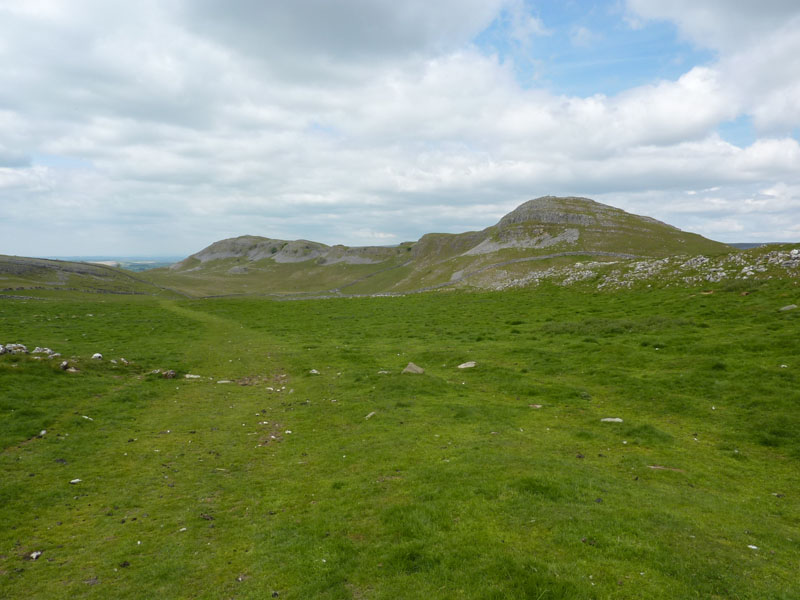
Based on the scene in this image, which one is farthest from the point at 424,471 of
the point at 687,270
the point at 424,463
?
the point at 687,270

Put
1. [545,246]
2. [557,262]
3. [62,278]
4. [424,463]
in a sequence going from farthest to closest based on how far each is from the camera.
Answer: [62,278] → [545,246] → [557,262] → [424,463]

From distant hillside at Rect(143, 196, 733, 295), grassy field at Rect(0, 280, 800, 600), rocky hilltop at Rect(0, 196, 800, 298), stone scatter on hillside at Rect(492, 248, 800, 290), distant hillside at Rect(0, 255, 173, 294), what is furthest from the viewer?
distant hillside at Rect(0, 255, 173, 294)

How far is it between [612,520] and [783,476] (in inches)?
311

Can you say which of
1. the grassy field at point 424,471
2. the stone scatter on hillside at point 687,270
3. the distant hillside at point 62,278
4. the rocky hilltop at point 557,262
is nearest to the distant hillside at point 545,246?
the rocky hilltop at point 557,262

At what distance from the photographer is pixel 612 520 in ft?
30.4

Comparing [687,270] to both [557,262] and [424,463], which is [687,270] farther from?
[424,463]

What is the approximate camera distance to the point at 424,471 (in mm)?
12664

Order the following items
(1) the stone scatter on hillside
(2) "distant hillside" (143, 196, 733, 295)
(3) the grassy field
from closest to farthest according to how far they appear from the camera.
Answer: (3) the grassy field, (1) the stone scatter on hillside, (2) "distant hillside" (143, 196, 733, 295)

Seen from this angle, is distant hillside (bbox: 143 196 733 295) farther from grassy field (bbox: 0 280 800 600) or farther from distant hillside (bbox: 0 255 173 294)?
distant hillside (bbox: 0 255 173 294)

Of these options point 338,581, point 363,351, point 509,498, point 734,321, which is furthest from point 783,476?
point 363,351

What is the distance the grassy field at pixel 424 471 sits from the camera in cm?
826

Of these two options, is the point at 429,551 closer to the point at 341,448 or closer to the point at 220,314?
the point at 341,448

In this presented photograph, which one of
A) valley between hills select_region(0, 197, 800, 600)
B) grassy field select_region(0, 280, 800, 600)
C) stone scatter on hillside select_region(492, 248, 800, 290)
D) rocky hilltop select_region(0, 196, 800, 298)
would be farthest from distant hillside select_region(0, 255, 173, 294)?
stone scatter on hillside select_region(492, 248, 800, 290)

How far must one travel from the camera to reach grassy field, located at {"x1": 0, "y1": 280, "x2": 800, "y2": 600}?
325 inches
